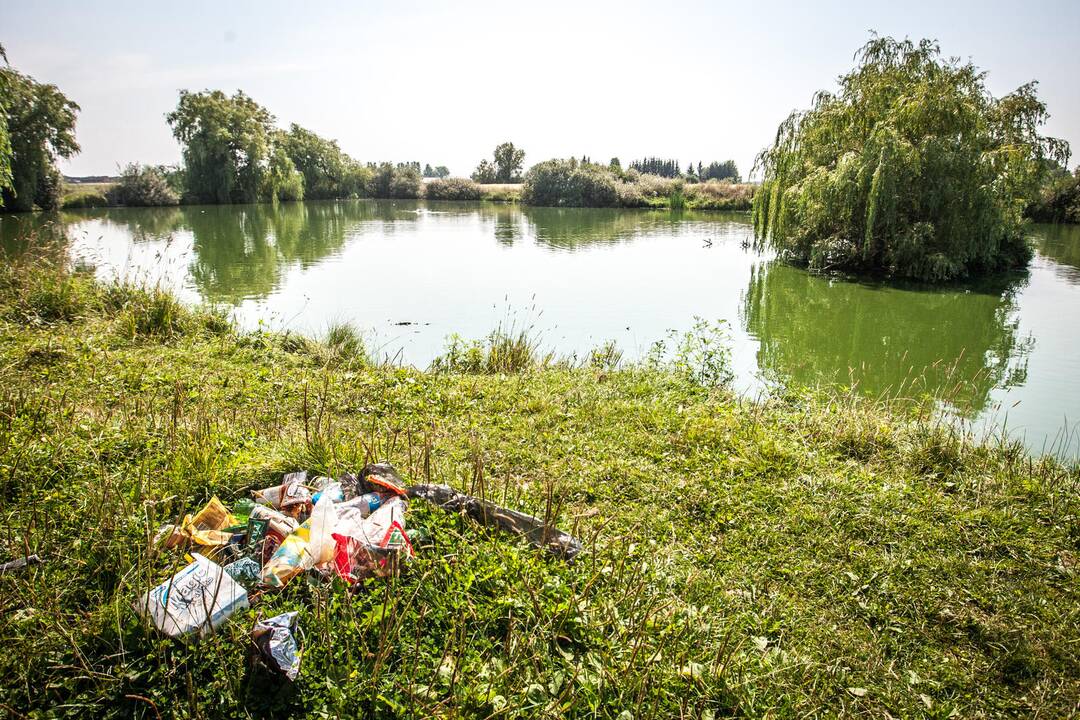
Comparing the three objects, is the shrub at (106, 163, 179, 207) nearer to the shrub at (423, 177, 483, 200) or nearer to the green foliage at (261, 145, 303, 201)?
the green foliage at (261, 145, 303, 201)

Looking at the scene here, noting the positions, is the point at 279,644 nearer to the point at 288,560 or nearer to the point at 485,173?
the point at 288,560

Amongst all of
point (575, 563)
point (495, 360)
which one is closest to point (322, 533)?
point (575, 563)

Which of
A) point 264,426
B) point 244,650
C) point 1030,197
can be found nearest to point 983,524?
point 244,650

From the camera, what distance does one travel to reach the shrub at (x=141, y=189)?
146 ft

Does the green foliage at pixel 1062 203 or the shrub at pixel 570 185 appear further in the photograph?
the shrub at pixel 570 185

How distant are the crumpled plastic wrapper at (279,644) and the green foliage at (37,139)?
43221 mm

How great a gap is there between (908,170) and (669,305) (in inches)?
319

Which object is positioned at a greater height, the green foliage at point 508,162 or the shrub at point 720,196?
the green foliage at point 508,162

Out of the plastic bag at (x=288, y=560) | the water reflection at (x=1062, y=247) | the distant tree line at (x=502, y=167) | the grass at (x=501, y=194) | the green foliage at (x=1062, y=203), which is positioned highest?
the distant tree line at (x=502, y=167)

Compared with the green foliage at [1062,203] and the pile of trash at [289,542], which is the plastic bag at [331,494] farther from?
the green foliage at [1062,203]

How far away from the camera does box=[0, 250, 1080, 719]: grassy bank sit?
211 centimetres

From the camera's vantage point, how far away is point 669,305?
1409 centimetres

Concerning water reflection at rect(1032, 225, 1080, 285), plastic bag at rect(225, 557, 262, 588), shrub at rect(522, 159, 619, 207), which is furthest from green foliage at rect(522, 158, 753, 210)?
plastic bag at rect(225, 557, 262, 588)

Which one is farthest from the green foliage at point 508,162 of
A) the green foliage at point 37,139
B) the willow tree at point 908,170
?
the willow tree at point 908,170
